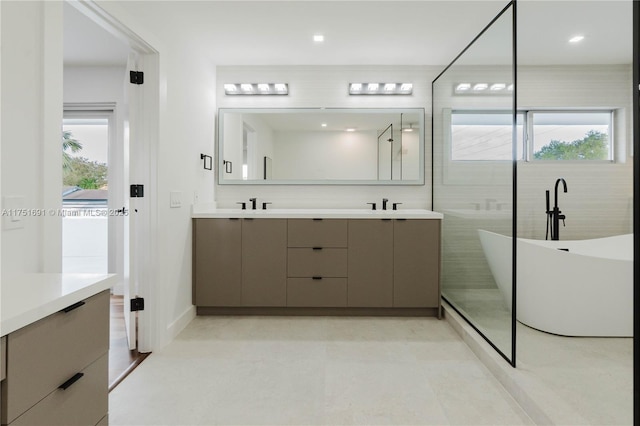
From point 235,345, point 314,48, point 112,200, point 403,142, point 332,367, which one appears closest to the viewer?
point 332,367

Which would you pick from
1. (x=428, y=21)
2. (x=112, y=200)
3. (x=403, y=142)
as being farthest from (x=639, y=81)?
(x=112, y=200)

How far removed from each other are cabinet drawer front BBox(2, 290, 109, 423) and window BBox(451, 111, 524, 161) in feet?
7.37

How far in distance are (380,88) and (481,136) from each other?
1.44 meters

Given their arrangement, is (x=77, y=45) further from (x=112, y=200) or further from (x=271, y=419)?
(x=271, y=419)

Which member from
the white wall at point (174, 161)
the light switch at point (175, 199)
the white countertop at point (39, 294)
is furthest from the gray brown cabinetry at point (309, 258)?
the white countertop at point (39, 294)

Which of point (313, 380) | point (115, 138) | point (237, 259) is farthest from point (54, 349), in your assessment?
point (115, 138)

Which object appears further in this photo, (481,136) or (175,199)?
(175,199)

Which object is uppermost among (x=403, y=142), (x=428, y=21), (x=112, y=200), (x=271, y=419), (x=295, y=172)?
(x=428, y=21)

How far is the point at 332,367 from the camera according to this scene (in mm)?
2244

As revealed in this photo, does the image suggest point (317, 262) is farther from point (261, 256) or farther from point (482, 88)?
point (482, 88)

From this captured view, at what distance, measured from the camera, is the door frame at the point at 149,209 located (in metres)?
2.39

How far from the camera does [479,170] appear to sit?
2559 mm

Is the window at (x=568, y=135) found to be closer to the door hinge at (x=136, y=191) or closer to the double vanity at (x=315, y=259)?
the double vanity at (x=315, y=259)

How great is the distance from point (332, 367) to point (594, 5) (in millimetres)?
3169
